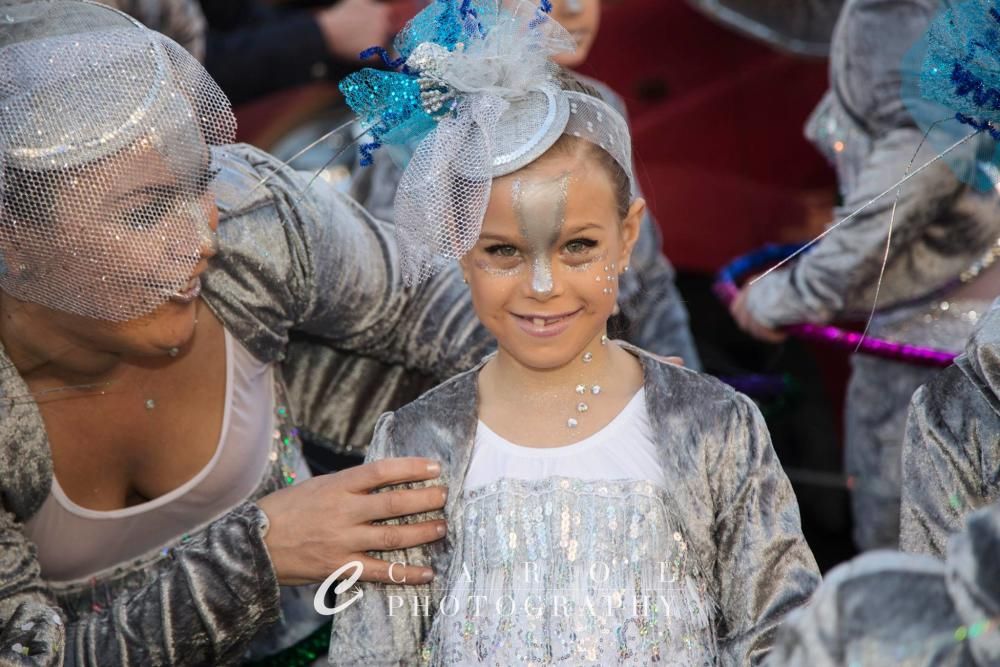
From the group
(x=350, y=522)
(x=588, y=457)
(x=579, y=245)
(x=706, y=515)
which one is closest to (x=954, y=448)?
(x=706, y=515)

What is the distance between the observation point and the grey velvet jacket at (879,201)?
136 inches

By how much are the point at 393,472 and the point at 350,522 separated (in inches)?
5.9

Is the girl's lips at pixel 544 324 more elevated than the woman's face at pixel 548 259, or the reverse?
the woman's face at pixel 548 259

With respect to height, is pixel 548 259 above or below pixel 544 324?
above

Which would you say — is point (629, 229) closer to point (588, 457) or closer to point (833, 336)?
point (588, 457)

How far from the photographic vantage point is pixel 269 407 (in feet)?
9.88

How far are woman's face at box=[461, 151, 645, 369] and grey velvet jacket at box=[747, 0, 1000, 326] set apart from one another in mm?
1240

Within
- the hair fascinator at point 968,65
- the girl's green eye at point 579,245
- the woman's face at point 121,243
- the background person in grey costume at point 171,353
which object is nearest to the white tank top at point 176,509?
the background person in grey costume at point 171,353

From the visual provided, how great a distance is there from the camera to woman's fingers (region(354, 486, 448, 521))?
2.35 metres

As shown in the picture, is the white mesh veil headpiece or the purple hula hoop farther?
the purple hula hoop

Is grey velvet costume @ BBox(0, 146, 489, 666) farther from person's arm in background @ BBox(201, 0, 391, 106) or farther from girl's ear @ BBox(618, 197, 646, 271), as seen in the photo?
person's arm in background @ BBox(201, 0, 391, 106)

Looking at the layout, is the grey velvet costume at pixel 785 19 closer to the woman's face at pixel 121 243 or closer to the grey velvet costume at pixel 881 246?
the grey velvet costume at pixel 881 246

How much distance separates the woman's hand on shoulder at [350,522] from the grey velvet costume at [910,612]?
39.5 inches

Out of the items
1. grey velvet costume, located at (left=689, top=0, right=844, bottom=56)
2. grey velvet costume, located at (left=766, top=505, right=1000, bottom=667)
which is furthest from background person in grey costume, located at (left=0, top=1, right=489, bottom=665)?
grey velvet costume, located at (left=689, top=0, right=844, bottom=56)
